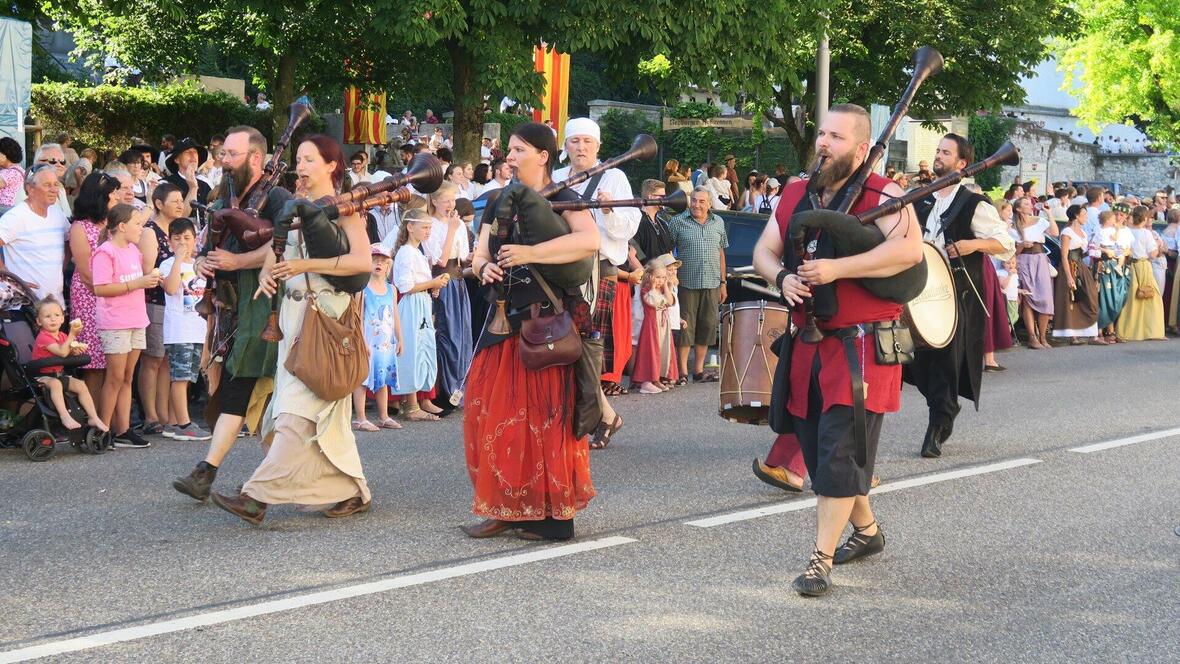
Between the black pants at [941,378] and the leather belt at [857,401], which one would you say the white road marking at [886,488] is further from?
the leather belt at [857,401]

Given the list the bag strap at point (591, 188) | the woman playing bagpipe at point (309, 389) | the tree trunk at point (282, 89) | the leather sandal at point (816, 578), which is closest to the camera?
the leather sandal at point (816, 578)

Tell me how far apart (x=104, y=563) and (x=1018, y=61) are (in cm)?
2554

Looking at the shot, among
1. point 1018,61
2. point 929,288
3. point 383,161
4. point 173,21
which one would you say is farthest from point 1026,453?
point 1018,61

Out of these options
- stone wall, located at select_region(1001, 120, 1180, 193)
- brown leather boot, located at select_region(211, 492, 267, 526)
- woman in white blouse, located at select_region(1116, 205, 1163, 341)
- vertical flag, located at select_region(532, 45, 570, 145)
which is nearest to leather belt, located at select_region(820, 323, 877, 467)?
brown leather boot, located at select_region(211, 492, 267, 526)

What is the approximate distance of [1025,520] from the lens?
7.16 meters

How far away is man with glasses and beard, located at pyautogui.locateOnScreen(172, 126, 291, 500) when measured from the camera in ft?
23.4

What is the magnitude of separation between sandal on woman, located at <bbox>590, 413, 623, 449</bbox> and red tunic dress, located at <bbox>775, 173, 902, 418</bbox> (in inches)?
121

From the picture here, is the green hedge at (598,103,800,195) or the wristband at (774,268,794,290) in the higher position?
the green hedge at (598,103,800,195)

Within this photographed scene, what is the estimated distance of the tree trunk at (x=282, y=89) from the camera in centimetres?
2446

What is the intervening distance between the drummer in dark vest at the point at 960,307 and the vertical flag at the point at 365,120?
16.4m

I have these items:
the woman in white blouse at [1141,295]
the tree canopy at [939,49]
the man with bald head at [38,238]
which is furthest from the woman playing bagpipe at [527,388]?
the tree canopy at [939,49]

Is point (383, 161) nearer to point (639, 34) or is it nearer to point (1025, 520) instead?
point (639, 34)

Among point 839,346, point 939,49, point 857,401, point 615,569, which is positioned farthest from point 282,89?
point 857,401

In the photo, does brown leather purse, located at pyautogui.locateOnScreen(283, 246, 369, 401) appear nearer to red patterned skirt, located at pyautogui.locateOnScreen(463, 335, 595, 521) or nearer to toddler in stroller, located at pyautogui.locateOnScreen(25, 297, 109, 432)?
red patterned skirt, located at pyautogui.locateOnScreen(463, 335, 595, 521)
